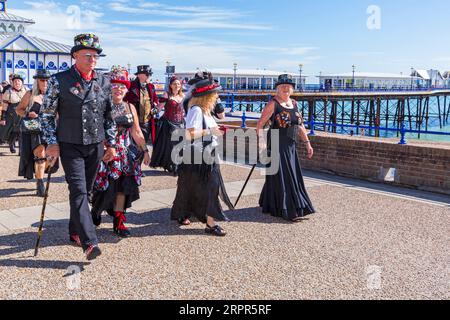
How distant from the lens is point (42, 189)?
315 inches

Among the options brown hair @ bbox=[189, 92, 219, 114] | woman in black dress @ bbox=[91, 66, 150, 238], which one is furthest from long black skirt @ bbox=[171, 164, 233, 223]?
brown hair @ bbox=[189, 92, 219, 114]

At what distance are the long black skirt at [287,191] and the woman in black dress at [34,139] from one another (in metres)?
3.34

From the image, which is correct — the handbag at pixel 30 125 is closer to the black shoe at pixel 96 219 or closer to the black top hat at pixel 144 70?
the black top hat at pixel 144 70

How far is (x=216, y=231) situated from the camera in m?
5.94

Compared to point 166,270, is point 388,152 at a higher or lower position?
higher

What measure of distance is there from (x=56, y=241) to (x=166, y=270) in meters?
1.62

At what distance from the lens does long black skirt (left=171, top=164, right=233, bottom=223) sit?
5.96 meters

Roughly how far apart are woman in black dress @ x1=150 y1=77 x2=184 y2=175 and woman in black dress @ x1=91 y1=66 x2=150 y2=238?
3450mm

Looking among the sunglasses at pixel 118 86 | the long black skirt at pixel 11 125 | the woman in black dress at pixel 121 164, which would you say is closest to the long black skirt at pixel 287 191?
the woman in black dress at pixel 121 164

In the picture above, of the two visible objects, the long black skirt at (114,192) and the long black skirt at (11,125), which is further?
the long black skirt at (11,125)

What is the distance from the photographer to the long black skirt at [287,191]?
671 cm

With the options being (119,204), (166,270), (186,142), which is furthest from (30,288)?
(186,142)

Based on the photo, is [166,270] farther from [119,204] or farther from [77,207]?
[119,204]

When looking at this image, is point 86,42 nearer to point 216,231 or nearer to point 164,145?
point 216,231
